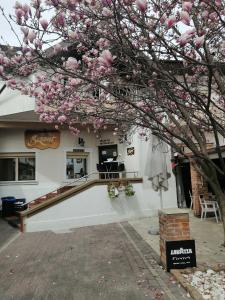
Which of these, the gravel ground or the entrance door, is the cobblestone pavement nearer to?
the gravel ground

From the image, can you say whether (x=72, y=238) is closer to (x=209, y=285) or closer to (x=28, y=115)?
(x=209, y=285)

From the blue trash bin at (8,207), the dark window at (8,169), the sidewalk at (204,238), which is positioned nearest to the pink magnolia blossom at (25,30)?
the sidewalk at (204,238)

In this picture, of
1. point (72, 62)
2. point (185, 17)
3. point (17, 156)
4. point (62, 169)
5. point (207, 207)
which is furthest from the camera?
point (62, 169)

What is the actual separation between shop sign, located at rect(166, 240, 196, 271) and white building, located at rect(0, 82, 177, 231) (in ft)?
20.6

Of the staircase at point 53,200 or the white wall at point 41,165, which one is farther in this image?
the white wall at point 41,165

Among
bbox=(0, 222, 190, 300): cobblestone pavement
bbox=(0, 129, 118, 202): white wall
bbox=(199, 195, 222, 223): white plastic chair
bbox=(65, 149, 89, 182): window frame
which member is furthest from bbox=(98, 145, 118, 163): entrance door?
bbox=(0, 222, 190, 300): cobblestone pavement

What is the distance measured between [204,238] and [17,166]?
31.3 ft

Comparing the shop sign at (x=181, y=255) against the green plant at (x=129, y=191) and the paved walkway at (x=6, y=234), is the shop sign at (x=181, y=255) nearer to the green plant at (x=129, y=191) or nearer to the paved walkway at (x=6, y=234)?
the paved walkway at (x=6, y=234)

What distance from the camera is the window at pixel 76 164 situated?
14.6 metres

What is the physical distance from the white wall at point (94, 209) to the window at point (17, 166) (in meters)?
3.85

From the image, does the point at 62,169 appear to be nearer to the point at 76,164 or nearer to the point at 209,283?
the point at 76,164

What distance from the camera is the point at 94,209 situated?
11.5m

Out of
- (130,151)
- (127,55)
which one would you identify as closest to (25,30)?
(127,55)

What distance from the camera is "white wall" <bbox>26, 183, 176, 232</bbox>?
10852 mm
